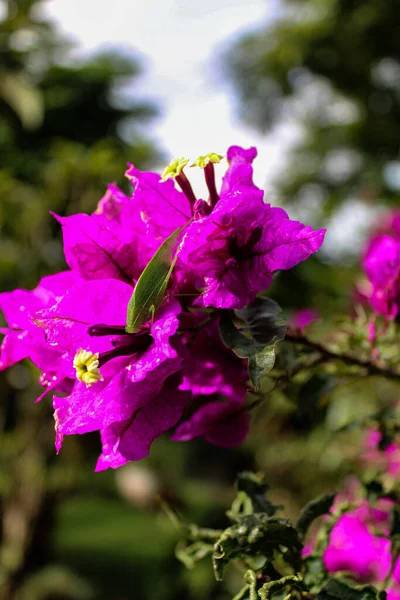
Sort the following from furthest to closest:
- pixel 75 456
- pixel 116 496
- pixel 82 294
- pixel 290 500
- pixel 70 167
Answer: pixel 116 496
pixel 75 456
pixel 70 167
pixel 290 500
pixel 82 294

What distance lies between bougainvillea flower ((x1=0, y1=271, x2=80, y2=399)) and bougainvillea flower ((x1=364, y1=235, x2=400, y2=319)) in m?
0.26

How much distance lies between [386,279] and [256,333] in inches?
7.4

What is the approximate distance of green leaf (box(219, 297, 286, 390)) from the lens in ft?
1.15

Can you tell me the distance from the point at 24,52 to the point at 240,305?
238cm

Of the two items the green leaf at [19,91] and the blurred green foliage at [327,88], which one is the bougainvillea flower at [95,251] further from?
the blurred green foliage at [327,88]

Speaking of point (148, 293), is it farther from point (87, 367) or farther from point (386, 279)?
point (386, 279)

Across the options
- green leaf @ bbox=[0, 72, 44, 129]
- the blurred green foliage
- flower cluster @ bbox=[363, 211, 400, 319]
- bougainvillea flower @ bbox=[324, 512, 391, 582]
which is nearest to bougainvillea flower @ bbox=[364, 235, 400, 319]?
flower cluster @ bbox=[363, 211, 400, 319]

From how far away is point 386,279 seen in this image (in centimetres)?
52

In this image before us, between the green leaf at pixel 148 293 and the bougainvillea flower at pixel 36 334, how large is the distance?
69mm

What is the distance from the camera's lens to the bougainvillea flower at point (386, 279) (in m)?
0.51

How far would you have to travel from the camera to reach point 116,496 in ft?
21.9

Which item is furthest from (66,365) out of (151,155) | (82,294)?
(151,155)

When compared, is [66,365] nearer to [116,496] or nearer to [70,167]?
[70,167]

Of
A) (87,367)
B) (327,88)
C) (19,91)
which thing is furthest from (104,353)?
(327,88)
